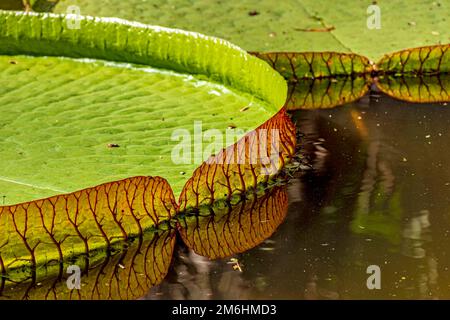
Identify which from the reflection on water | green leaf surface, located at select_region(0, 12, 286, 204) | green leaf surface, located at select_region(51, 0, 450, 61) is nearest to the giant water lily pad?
green leaf surface, located at select_region(0, 12, 286, 204)

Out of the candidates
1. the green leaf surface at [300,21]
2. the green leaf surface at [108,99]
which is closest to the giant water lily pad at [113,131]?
the green leaf surface at [108,99]

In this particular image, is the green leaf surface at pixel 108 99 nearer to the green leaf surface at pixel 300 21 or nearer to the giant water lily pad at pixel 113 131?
the giant water lily pad at pixel 113 131

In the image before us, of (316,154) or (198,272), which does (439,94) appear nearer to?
(316,154)

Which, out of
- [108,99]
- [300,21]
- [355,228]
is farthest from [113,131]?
[300,21]

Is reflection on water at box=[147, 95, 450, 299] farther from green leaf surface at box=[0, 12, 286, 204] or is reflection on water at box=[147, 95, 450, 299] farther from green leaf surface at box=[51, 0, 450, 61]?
green leaf surface at box=[51, 0, 450, 61]
